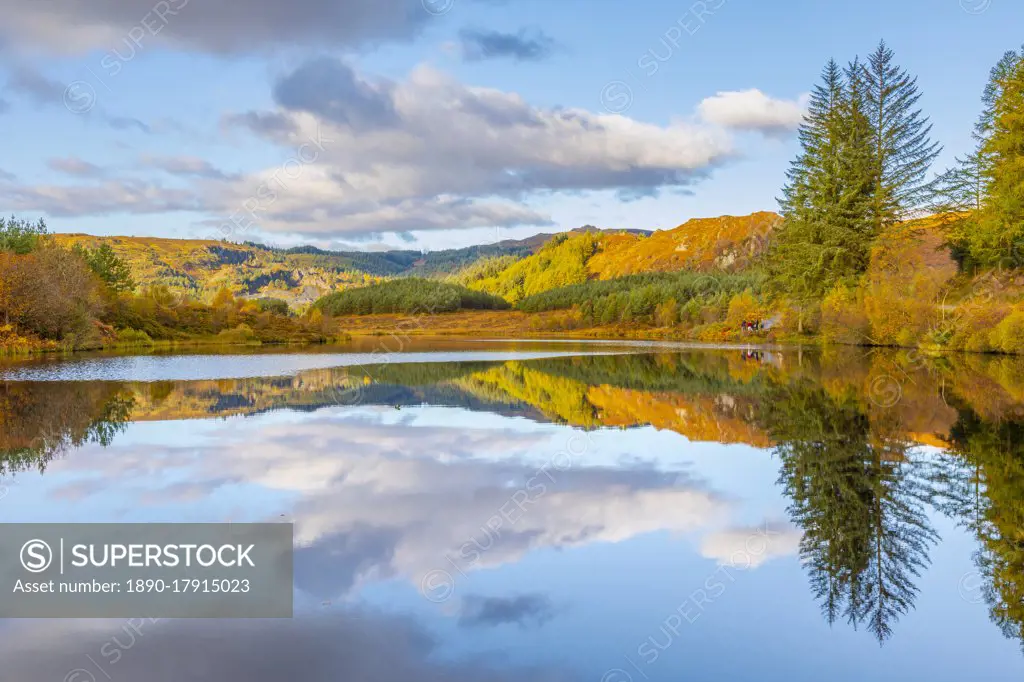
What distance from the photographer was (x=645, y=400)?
20.7 m

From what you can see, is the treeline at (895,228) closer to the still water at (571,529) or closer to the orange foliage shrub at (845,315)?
the orange foliage shrub at (845,315)

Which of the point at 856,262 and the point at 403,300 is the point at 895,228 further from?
the point at 403,300

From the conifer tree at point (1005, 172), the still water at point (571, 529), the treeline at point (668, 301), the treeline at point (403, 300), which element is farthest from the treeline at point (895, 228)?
the treeline at point (403, 300)

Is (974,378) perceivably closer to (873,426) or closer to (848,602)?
(873,426)

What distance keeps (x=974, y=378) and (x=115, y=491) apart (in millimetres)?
24651

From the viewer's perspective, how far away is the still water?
5094 millimetres

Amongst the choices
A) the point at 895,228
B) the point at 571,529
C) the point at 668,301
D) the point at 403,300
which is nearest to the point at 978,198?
the point at 895,228

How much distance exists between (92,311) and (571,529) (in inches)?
1962

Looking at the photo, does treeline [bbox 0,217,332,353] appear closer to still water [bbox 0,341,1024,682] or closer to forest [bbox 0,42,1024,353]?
forest [bbox 0,42,1024,353]

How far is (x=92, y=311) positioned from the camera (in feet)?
161

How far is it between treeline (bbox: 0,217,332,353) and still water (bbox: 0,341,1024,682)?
26995mm

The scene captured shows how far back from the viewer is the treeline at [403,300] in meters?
177

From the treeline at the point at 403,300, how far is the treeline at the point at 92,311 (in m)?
95.6

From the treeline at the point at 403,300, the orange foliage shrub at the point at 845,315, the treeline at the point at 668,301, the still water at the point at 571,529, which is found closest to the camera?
the still water at the point at 571,529
